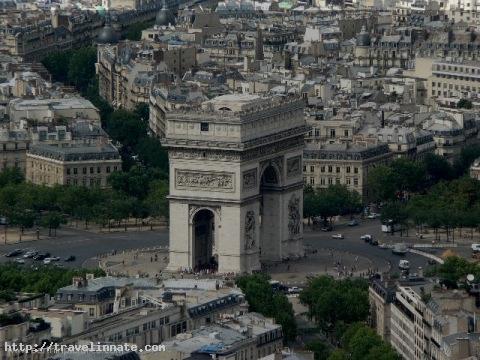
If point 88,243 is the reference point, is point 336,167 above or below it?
above

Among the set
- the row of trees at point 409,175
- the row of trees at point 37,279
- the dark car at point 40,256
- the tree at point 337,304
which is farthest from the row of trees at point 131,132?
the tree at point 337,304

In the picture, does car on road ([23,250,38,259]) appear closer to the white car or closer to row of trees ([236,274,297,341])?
row of trees ([236,274,297,341])

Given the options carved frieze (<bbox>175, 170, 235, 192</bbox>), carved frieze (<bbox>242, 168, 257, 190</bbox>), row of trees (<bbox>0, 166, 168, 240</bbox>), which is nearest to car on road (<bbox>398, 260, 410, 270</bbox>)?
carved frieze (<bbox>242, 168, 257, 190</bbox>)

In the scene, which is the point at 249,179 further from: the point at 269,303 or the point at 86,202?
the point at 86,202

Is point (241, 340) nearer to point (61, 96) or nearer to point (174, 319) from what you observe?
point (174, 319)

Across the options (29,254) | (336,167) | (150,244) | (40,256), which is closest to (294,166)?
(150,244)

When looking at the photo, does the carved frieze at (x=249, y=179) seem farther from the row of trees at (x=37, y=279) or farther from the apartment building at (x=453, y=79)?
the apartment building at (x=453, y=79)

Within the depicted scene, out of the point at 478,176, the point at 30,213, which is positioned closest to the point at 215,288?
the point at 30,213
